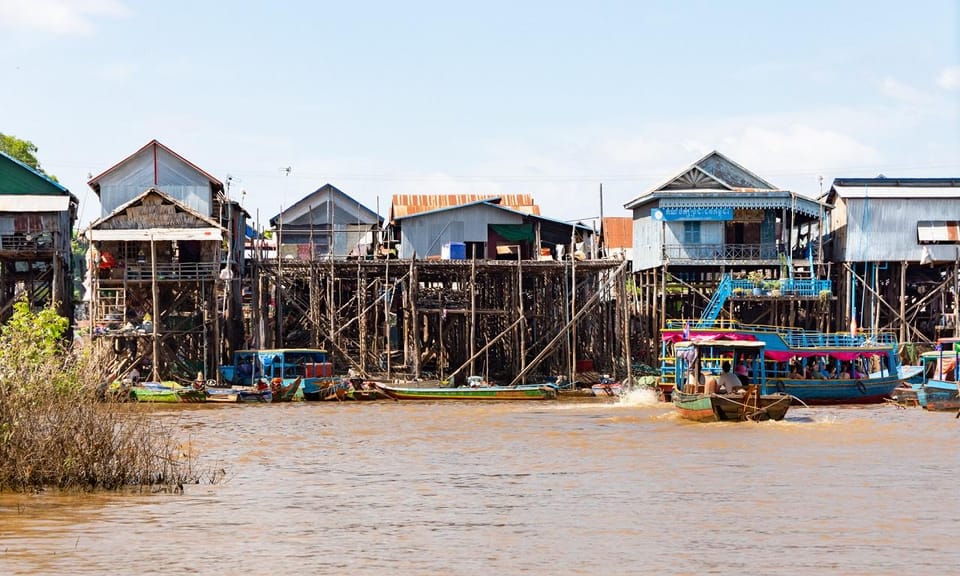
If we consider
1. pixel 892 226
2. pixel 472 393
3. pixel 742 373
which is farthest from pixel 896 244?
pixel 472 393

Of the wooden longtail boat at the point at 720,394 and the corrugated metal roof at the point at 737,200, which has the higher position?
the corrugated metal roof at the point at 737,200

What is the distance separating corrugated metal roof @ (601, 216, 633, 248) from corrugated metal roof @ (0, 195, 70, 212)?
2837cm

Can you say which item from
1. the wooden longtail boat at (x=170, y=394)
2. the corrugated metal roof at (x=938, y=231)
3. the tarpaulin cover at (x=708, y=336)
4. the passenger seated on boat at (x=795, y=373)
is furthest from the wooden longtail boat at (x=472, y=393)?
the corrugated metal roof at (x=938, y=231)

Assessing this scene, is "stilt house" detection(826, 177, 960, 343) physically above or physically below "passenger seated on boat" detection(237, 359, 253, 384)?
above

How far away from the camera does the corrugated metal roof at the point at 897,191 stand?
48.8 meters

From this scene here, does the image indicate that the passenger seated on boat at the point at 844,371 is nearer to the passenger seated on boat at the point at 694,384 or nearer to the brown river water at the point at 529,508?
the passenger seated on boat at the point at 694,384

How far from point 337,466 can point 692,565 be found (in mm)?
10748

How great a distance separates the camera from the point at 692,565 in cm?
1477

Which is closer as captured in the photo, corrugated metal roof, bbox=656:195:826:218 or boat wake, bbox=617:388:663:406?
boat wake, bbox=617:388:663:406

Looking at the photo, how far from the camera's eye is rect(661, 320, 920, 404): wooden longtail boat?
38.5 m

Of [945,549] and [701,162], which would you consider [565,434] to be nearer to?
[945,549]

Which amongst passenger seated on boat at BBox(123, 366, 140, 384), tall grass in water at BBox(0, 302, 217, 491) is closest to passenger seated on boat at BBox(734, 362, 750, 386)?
passenger seated on boat at BBox(123, 366, 140, 384)

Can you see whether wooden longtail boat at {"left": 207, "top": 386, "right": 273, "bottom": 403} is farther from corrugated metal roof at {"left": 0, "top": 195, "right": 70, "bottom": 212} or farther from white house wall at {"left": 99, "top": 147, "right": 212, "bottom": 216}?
corrugated metal roof at {"left": 0, "top": 195, "right": 70, "bottom": 212}

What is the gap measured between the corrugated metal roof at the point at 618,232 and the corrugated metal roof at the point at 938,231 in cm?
1883
